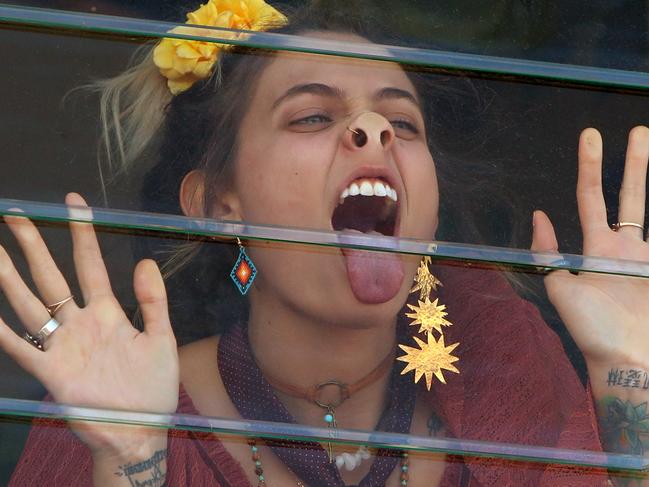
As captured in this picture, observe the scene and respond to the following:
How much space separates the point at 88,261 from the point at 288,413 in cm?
38

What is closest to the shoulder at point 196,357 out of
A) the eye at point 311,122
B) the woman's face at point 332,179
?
the woman's face at point 332,179

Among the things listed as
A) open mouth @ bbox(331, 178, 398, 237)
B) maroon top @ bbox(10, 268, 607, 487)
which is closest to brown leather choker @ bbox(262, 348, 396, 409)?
maroon top @ bbox(10, 268, 607, 487)

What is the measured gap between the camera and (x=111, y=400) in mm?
1989

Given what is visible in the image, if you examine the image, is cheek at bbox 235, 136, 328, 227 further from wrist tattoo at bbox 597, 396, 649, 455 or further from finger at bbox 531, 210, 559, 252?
wrist tattoo at bbox 597, 396, 649, 455

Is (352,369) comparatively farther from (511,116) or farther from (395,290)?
(511,116)

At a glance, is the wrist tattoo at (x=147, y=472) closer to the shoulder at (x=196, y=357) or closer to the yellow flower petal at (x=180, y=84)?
the shoulder at (x=196, y=357)

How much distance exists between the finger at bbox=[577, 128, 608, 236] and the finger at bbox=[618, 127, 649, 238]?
0.12 ft

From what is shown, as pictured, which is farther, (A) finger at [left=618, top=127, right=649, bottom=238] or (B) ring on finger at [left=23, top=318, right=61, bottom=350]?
(A) finger at [left=618, top=127, right=649, bottom=238]

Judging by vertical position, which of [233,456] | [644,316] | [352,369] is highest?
[644,316]

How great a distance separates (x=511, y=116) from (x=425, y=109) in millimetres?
139

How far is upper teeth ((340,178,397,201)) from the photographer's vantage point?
6.67 ft

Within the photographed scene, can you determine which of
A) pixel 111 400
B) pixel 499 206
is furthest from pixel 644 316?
pixel 111 400

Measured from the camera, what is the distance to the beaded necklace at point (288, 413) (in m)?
2.05

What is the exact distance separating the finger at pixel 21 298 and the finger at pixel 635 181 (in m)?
0.90
